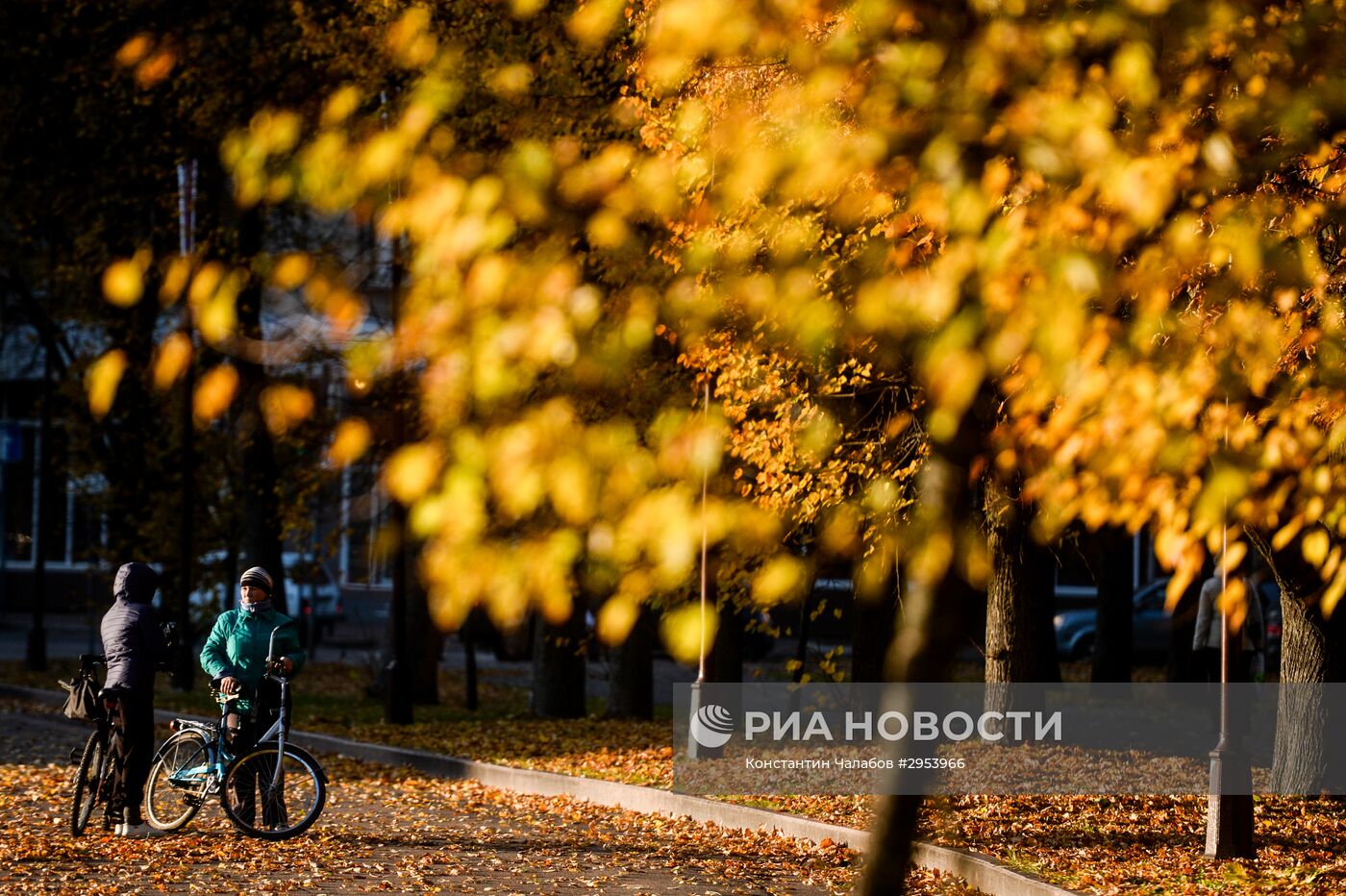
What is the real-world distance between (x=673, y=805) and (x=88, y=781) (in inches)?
165

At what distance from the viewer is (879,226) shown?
9.91 m

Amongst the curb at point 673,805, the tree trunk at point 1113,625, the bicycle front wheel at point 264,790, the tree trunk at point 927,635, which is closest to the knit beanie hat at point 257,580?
the bicycle front wheel at point 264,790

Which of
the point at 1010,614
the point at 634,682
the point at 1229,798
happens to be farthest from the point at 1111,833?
the point at 634,682

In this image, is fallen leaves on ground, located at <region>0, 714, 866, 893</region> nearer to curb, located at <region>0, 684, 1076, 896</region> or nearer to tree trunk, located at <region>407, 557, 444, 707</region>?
curb, located at <region>0, 684, 1076, 896</region>

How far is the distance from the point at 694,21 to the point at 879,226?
6172 mm

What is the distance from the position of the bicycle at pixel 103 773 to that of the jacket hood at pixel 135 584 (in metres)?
0.47

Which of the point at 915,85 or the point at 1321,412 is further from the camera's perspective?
the point at 1321,412

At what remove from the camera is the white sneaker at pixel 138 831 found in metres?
12.0

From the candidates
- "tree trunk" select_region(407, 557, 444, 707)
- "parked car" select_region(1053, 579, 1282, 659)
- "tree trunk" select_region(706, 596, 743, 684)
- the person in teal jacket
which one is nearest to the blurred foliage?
the person in teal jacket

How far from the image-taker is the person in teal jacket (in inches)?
467

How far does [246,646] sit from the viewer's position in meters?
11.9

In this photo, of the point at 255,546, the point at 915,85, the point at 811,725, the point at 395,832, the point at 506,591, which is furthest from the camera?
the point at 255,546

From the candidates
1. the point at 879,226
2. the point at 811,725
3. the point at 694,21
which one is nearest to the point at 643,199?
the point at 694,21

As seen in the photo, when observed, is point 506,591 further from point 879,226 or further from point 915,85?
point 879,226
